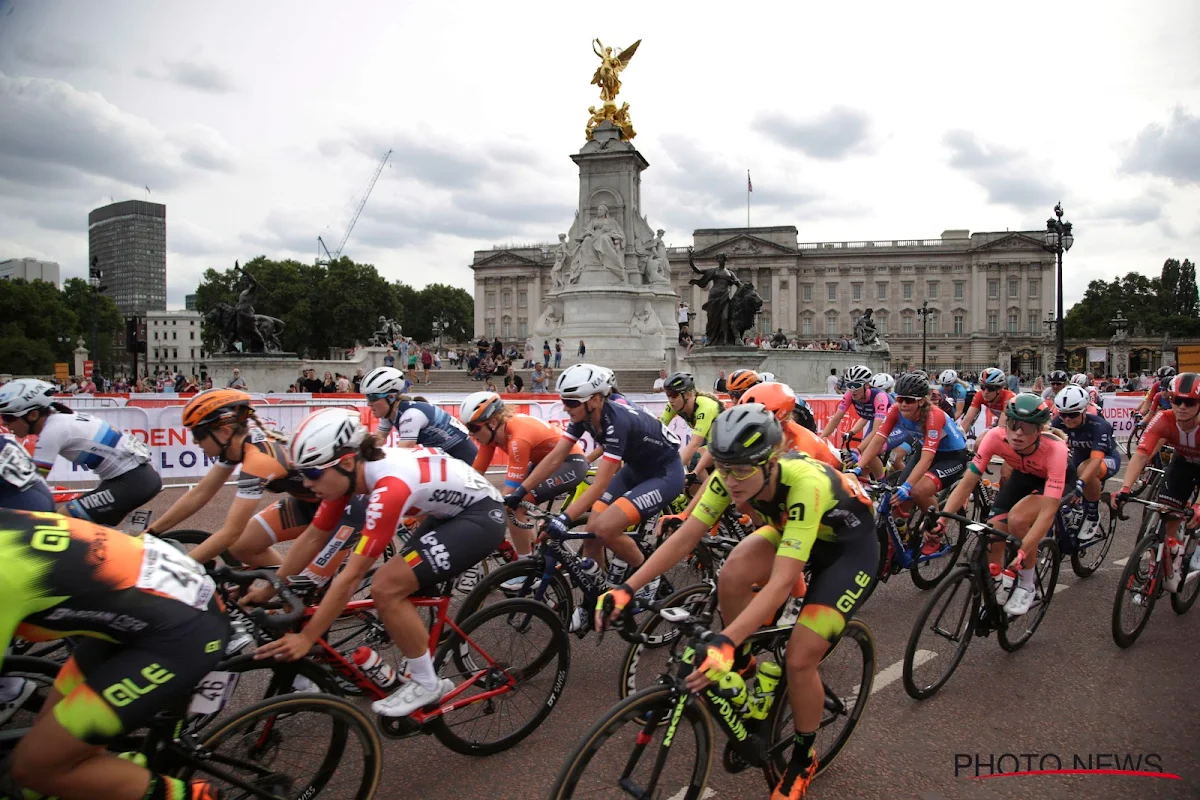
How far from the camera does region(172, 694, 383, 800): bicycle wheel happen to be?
2977 mm

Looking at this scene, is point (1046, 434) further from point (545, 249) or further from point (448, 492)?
point (545, 249)

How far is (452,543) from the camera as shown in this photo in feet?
13.3

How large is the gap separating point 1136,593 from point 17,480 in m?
7.22

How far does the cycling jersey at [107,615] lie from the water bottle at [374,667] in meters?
1.02

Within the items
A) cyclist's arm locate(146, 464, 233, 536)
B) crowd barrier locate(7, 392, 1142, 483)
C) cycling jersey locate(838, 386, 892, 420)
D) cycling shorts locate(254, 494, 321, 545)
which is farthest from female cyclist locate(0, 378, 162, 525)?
cycling jersey locate(838, 386, 892, 420)

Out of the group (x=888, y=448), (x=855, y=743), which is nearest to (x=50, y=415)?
(x=855, y=743)

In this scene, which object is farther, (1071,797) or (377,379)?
(377,379)

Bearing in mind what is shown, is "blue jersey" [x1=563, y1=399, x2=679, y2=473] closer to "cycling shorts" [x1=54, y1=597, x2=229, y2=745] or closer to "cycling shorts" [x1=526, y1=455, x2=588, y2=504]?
"cycling shorts" [x1=526, y1=455, x2=588, y2=504]

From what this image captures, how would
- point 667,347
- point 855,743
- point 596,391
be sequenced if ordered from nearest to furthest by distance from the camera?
point 855,743, point 596,391, point 667,347

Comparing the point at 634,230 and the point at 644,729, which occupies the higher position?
the point at 634,230

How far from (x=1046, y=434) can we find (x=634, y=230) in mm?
35366

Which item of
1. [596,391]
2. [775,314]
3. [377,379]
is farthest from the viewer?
[775,314]

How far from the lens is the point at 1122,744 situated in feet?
14.3

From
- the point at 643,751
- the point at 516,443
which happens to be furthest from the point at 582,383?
the point at 643,751
